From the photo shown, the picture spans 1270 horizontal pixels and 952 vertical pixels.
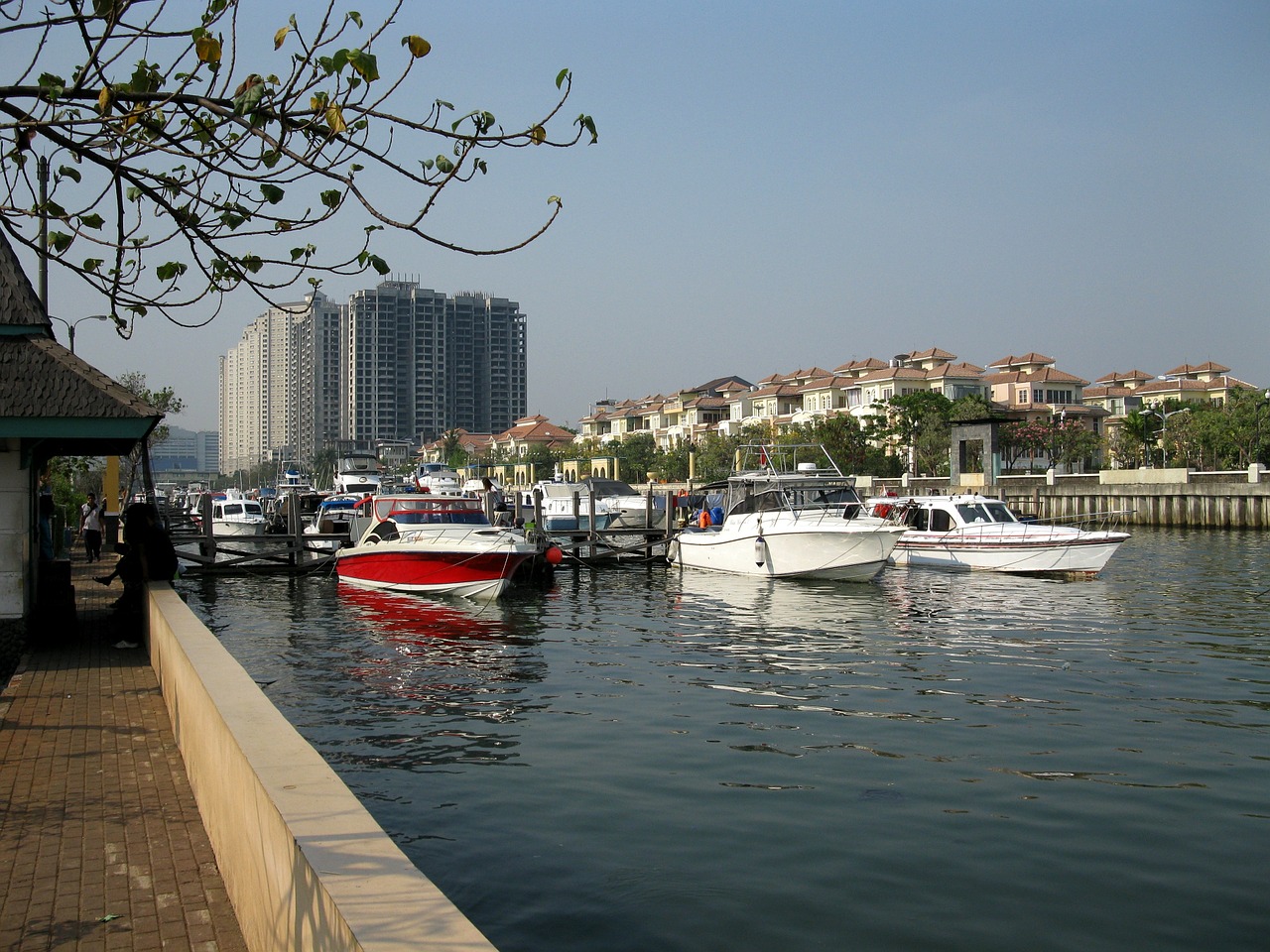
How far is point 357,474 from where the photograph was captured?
69562 millimetres

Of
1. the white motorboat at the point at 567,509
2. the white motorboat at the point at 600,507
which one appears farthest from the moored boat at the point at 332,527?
the white motorboat at the point at 600,507

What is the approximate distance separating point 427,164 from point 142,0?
1659 millimetres

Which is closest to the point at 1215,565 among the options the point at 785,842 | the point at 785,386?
the point at 785,842

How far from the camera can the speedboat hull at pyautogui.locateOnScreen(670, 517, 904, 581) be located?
29750mm

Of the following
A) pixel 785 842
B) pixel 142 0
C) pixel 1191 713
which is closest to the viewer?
pixel 142 0

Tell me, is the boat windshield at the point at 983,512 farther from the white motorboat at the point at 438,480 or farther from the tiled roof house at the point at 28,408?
the white motorboat at the point at 438,480

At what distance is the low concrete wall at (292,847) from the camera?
3.86m

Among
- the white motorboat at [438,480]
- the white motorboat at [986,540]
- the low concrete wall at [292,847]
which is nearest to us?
the low concrete wall at [292,847]

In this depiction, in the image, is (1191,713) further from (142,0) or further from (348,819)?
(142,0)

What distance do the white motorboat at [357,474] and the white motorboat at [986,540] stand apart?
32414 mm

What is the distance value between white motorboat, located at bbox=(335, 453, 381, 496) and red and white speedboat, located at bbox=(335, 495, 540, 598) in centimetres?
3115

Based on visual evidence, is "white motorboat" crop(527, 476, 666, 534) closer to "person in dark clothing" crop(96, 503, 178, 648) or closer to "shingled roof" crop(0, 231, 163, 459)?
"person in dark clothing" crop(96, 503, 178, 648)

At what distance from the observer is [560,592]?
99.3ft

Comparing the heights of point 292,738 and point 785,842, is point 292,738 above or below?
above
